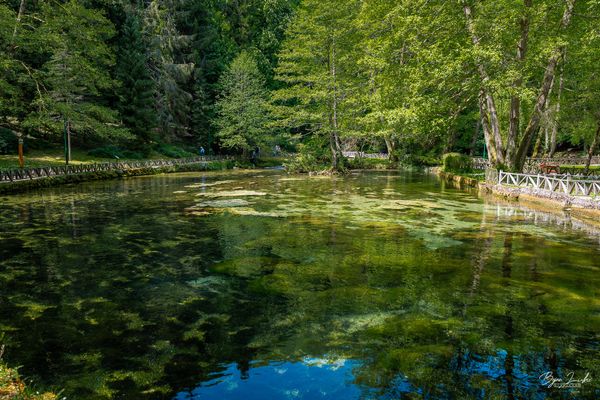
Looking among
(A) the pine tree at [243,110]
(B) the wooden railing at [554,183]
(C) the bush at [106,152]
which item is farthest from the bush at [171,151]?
(B) the wooden railing at [554,183]

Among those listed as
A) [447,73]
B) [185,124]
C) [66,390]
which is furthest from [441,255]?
[185,124]

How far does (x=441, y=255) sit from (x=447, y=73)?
45.9ft

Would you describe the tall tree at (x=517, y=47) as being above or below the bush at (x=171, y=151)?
above

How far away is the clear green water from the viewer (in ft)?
19.6

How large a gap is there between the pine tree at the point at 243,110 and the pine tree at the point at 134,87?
9844 mm

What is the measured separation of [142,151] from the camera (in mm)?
49250

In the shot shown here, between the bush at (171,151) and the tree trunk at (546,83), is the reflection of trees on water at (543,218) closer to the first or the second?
the tree trunk at (546,83)

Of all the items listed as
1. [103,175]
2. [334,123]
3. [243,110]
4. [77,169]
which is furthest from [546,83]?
[243,110]

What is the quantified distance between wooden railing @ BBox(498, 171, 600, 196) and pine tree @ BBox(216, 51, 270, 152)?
3455 cm

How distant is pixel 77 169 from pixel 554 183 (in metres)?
33.1

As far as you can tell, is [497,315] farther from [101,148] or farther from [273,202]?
[101,148]

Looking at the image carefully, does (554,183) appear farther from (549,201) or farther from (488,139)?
(488,139)

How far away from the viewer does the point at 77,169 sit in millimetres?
34062

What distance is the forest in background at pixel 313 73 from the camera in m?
24.5
